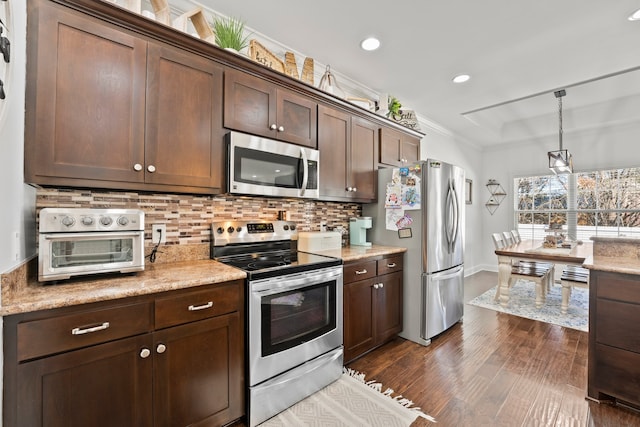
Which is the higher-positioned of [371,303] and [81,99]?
[81,99]

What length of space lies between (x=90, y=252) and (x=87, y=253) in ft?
0.04

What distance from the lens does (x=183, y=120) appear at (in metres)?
1.72

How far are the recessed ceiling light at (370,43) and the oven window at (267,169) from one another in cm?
130

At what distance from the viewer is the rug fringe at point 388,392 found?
5.81ft

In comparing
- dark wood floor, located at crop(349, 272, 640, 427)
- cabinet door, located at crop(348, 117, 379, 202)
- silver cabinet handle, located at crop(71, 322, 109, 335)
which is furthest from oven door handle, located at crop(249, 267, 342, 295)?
cabinet door, located at crop(348, 117, 379, 202)

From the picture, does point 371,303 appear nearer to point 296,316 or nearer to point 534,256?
point 296,316

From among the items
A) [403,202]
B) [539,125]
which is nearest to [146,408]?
[403,202]

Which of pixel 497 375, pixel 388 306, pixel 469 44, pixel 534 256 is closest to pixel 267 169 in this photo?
pixel 388 306

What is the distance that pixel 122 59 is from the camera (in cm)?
151

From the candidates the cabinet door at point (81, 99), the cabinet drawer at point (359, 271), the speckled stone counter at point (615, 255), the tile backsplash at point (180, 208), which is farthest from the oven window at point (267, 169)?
the speckled stone counter at point (615, 255)

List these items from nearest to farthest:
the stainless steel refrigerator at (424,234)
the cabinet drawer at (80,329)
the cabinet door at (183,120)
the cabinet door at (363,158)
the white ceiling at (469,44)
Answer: the cabinet drawer at (80,329)
the cabinet door at (183,120)
the white ceiling at (469,44)
the stainless steel refrigerator at (424,234)
the cabinet door at (363,158)

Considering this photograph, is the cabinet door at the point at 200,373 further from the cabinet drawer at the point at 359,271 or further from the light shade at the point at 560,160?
the light shade at the point at 560,160

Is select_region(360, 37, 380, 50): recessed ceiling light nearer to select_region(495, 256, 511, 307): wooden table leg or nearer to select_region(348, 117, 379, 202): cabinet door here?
select_region(348, 117, 379, 202): cabinet door

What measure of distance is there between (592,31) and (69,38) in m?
3.78
